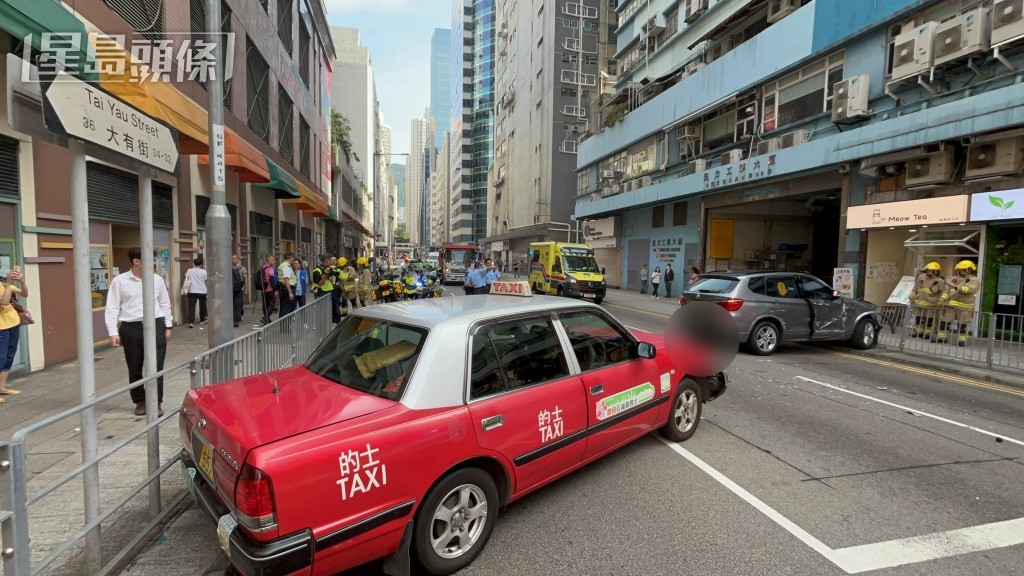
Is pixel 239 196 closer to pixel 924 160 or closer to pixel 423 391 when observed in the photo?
pixel 423 391

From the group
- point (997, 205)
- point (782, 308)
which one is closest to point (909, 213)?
point (997, 205)

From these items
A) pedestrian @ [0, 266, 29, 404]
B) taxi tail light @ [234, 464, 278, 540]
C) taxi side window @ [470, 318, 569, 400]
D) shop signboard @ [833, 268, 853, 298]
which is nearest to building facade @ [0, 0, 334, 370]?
pedestrian @ [0, 266, 29, 404]

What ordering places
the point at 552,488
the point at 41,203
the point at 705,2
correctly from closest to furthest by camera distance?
1. the point at 552,488
2. the point at 41,203
3. the point at 705,2

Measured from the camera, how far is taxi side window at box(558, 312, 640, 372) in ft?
12.5

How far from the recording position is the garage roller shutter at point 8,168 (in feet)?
21.0

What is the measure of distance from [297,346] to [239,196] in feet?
34.1

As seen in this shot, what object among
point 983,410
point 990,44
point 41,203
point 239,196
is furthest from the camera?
point 239,196

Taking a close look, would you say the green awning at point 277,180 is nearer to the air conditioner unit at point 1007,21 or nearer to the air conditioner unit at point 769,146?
the air conditioner unit at point 769,146

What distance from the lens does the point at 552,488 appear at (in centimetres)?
380

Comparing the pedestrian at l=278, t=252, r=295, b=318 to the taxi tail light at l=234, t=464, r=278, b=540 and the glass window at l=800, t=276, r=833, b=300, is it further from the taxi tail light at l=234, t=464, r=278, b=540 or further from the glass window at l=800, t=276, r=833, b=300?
the glass window at l=800, t=276, r=833, b=300

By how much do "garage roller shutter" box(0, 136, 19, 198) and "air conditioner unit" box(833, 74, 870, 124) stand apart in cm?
1894

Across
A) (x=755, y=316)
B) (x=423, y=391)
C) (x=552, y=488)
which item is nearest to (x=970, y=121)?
(x=755, y=316)

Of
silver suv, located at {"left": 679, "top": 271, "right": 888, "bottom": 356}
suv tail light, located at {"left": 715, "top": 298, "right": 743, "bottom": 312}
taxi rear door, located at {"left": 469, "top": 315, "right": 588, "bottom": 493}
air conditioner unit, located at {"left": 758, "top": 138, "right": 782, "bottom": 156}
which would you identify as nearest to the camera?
taxi rear door, located at {"left": 469, "top": 315, "right": 588, "bottom": 493}

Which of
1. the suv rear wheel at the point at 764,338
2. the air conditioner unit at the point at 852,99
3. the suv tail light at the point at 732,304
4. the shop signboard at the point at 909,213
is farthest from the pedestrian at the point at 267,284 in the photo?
the air conditioner unit at the point at 852,99
